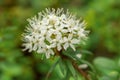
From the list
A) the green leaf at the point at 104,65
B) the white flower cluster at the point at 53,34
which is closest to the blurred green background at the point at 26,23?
the green leaf at the point at 104,65

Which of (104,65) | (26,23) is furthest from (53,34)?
(26,23)

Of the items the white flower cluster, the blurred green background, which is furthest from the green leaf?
the white flower cluster

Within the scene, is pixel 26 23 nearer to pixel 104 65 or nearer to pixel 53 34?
pixel 104 65

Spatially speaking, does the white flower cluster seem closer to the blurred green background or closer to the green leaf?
the green leaf

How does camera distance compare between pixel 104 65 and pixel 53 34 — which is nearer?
pixel 53 34

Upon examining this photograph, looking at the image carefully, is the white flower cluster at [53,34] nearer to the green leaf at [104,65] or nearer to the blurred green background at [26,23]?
the green leaf at [104,65]

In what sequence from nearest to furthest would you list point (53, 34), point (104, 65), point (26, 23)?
point (53, 34)
point (104, 65)
point (26, 23)

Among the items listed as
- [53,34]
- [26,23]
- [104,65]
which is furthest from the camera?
[26,23]

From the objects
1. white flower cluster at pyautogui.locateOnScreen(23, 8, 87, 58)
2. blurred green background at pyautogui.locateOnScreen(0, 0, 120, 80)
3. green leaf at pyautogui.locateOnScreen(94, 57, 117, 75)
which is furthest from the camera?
blurred green background at pyautogui.locateOnScreen(0, 0, 120, 80)
